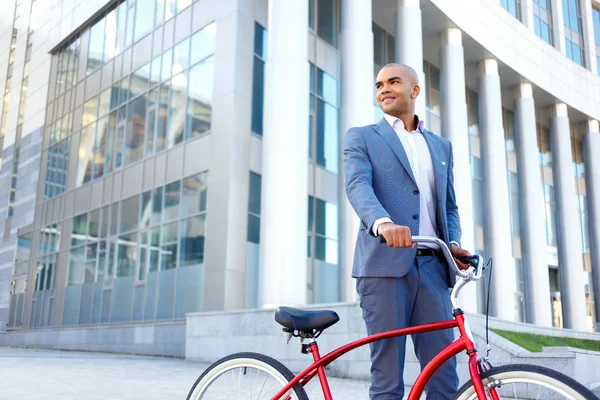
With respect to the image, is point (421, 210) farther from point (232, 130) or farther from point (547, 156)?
point (547, 156)

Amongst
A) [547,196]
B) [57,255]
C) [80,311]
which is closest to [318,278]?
[80,311]

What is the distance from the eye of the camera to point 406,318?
2865 millimetres

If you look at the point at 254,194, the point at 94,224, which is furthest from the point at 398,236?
the point at 94,224

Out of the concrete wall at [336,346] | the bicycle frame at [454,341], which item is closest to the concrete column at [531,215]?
the concrete wall at [336,346]

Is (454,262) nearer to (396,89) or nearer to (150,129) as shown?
(396,89)

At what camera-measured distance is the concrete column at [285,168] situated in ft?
41.9

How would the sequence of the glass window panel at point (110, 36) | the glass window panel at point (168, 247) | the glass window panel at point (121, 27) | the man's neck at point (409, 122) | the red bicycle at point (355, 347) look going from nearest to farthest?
the red bicycle at point (355, 347) < the man's neck at point (409, 122) < the glass window panel at point (168, 247) < the glass window panel at point (121, 27) < the glass window panel at point (110, 36)

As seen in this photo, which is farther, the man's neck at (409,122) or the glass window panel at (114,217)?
the glass window panel at (114,217)

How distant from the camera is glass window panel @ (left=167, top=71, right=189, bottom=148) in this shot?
17734mm

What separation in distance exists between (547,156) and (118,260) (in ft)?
66.3

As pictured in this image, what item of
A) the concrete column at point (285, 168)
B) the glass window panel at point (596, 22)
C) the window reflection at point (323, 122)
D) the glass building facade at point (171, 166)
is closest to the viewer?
the concrete column at point (285, 168)

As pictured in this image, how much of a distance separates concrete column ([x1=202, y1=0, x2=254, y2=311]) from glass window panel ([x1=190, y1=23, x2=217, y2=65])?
0.32 metres

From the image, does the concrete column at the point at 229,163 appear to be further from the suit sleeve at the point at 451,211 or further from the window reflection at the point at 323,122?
the suit sleeve at the point at 451,211

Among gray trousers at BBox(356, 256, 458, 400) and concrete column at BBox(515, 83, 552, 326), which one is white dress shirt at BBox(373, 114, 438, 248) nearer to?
gray trousers at BBox(356, 256, 458, 400)
